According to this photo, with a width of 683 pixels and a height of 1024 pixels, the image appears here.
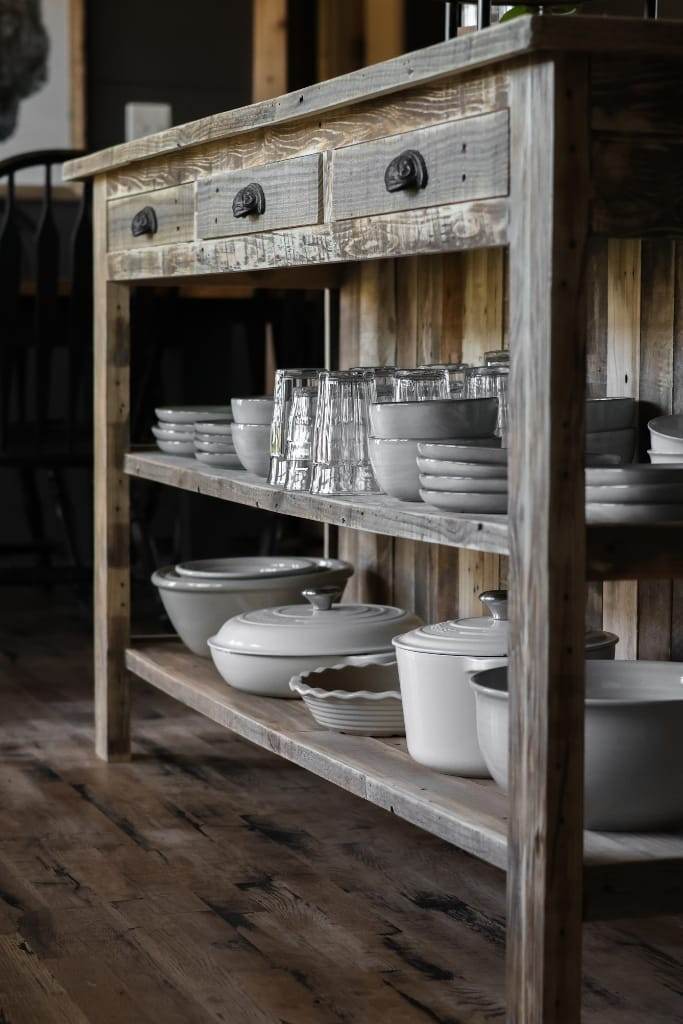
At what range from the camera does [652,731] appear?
1.38 meters

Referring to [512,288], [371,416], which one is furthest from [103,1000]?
[512,288]

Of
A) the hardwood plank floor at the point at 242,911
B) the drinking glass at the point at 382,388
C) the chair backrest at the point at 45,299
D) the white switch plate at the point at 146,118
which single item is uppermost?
the white switch plate at the point at 146,118

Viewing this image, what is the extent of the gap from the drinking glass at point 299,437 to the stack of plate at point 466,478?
0.40 meters

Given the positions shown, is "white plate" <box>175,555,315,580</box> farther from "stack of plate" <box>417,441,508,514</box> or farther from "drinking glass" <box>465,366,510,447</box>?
"stack of plate" <box>417,441,508,514</box>

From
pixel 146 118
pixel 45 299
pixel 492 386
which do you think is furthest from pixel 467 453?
pixel 146 118

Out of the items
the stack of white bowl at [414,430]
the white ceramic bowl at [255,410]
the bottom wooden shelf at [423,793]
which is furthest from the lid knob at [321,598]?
the stack of white bowl at [414,430]

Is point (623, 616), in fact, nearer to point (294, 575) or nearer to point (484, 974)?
point (484, 974)

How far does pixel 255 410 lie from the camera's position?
2102 millimetres

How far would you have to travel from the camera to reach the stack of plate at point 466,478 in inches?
58.0

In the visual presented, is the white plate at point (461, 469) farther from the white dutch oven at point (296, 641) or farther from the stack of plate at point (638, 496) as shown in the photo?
the white dutch oven at point (296, 641)

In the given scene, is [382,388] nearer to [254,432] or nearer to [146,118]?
[254,432]

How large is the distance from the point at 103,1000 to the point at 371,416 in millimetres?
684

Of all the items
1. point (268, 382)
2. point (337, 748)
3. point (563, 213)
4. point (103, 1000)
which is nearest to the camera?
point (563, 213)

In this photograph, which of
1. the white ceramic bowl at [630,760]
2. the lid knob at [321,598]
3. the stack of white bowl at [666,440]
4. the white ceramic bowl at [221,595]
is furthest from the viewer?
the white ceramic bowl at [221,595]
